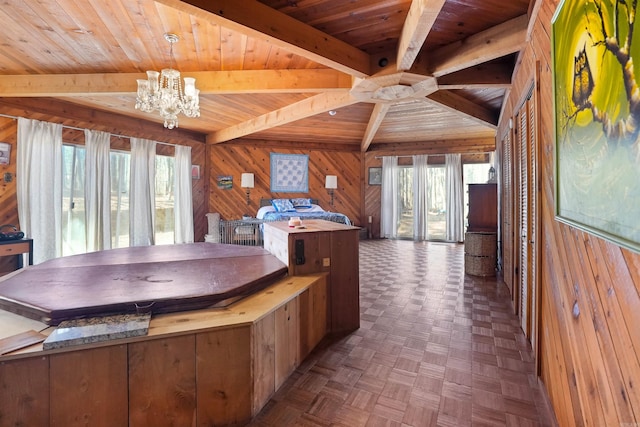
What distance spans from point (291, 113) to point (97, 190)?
131 inches

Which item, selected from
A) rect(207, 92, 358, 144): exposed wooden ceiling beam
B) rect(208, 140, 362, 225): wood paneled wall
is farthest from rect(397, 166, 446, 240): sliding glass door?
rect(207, 92, 358, 144): exposed wooden ceiling beam

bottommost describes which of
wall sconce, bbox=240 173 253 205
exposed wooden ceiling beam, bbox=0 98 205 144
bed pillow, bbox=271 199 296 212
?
bed pillow, bbox=271 199 296 212

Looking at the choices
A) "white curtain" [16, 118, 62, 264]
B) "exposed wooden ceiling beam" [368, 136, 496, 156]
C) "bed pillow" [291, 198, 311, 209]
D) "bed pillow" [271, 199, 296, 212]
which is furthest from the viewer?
"bed pillow" [291, 198, 311, 209]

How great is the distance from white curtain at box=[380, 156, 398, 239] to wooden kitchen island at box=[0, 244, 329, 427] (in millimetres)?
6498

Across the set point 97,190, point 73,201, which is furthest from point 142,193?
point 73,201

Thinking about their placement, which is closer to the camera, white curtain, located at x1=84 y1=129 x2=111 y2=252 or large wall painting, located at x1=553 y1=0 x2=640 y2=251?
large wall painting, located at x1=553 y1=0 x2=640 y2=251

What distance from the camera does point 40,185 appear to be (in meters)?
4.16

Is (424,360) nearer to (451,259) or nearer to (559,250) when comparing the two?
(559,250)

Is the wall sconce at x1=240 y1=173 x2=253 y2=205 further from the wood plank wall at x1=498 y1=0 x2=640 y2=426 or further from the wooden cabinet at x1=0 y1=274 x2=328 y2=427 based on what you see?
the wood plank wall at x1=498 y1=0 x2=640 y2=426

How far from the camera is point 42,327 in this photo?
148cm

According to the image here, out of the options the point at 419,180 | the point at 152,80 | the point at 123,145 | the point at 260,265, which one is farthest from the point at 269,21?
the point at 419,180

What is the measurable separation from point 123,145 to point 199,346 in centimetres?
505

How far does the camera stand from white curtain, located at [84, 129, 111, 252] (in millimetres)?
4715

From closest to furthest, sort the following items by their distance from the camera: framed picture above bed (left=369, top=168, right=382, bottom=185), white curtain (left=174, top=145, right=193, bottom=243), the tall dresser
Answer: the tall dresser, white curtain (left=174, top=145, right=193, bottom=243), framed picture above bed (left=369, top=168, right=382, bottom=185)
